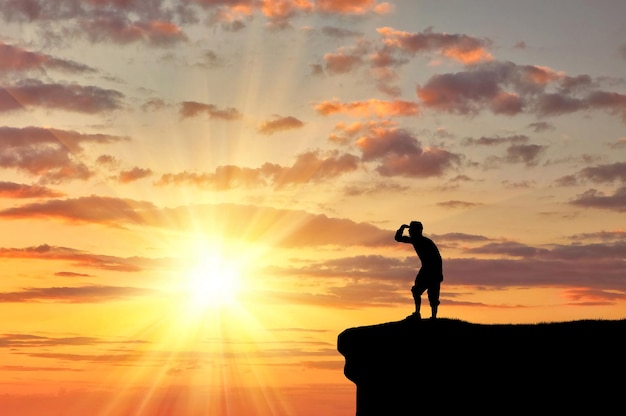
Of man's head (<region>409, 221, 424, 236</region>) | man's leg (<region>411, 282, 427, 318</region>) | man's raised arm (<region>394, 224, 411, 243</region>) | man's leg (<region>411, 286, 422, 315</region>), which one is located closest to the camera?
man's raised arm (<region>394, 224, 411, 243</region>)

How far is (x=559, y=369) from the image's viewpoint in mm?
29656

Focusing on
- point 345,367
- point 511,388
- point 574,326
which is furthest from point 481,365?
point 345,367

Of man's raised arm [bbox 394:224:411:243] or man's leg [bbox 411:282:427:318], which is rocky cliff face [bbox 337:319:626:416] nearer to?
man's leg [bbox 411:282:427:318]

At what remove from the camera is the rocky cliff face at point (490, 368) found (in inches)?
1146

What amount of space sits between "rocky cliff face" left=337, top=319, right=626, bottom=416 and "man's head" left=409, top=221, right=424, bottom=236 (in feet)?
12.0

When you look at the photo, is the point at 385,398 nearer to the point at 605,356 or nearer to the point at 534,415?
the point at 534,415

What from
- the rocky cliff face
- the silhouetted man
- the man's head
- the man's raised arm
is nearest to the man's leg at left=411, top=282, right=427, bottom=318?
the silhouetted man

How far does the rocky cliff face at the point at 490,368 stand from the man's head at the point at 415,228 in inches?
144

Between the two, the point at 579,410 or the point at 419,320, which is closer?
the point at 579,410

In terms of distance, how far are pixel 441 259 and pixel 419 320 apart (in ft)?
8.61

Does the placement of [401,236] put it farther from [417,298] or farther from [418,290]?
[417,298]

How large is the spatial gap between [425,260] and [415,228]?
3.95ft

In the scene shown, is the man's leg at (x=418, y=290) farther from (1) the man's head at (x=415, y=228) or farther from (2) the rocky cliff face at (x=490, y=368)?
(1) the man's head at (x=415, y=228)

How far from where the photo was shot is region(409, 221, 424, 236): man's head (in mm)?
31281
